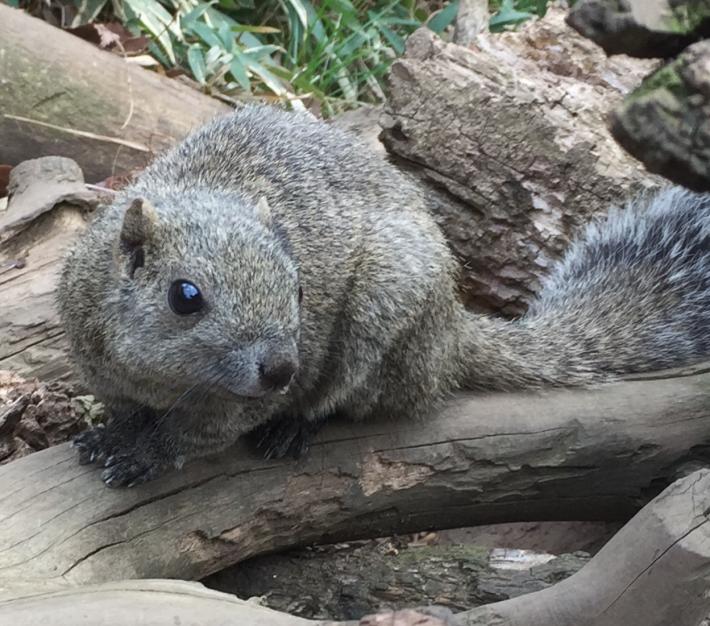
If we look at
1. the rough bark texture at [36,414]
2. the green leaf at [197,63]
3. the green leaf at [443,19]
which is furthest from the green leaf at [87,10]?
the rough bark texture at [36,414]

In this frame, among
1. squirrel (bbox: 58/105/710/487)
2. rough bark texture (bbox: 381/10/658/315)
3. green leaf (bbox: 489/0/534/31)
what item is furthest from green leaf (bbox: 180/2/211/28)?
squirrel (bbox: 58/105/710/487)

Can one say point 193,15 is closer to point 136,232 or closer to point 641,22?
point 136,232

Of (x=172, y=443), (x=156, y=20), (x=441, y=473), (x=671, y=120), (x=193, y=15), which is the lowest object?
(x=156, y=20)

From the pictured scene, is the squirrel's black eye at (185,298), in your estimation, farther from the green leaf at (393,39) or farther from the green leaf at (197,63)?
the green leaf at (393,39)

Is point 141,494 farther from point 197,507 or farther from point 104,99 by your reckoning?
point 104,99

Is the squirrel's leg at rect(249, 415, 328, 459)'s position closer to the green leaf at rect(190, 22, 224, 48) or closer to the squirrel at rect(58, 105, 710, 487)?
the squirrel at rect(58, 105, 710, 487)

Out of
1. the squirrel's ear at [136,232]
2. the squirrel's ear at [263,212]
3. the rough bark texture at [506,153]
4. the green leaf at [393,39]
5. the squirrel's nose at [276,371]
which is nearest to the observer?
the squirrel's nose at [276,371]

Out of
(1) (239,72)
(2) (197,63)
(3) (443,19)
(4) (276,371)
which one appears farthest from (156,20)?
(4) (276,371)
